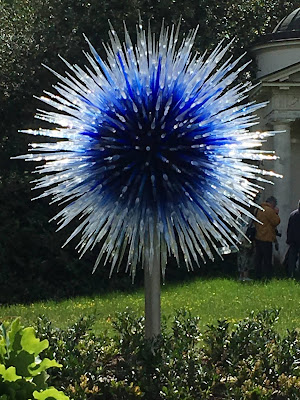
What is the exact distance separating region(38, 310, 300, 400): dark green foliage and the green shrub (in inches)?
50.7

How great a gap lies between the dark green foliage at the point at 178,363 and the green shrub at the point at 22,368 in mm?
1288

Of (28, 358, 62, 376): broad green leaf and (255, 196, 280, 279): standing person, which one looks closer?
(28, 358, 62, 376): broad green leaf

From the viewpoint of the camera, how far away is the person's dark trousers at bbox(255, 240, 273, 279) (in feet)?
48.4

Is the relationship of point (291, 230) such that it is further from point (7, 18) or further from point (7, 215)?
point (7, 18)

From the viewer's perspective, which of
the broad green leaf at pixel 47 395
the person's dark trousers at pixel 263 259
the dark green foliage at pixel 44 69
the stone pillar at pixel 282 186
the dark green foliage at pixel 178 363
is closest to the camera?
the broad green leaf at pixel 47 395

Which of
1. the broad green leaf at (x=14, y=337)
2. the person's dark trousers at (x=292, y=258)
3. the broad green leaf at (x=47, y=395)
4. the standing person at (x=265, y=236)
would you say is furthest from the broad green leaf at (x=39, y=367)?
the person's dark trousers at (x=292, y=258)

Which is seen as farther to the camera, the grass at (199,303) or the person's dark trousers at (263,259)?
the person's dark trousers at (263,259)

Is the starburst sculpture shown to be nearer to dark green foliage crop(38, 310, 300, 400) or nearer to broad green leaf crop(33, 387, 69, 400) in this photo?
dark green foliage crop(38, 310, 300, 400)

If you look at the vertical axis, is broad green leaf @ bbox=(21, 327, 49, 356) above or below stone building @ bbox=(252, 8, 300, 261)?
below

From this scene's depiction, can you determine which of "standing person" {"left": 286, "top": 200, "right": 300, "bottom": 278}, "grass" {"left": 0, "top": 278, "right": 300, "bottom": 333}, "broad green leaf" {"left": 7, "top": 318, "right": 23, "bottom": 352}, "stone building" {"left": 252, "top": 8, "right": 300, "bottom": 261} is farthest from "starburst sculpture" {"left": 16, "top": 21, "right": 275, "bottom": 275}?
"stone building" {"left": 252, "top": 8, "right": 300, "bottom": 261}

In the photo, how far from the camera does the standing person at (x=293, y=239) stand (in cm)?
1461

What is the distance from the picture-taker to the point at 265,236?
14.6 meters

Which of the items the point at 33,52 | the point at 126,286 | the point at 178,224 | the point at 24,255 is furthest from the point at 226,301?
the point at 33,52

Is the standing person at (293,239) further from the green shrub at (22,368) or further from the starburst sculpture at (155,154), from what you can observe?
the green shrub at (22,368)
